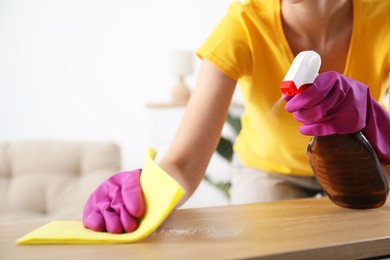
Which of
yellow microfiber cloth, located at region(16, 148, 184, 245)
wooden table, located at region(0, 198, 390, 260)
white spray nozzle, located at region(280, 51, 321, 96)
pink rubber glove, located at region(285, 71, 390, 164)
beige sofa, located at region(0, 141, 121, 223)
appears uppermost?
white spray nozzle, located at region(280, 51, 321, 96)

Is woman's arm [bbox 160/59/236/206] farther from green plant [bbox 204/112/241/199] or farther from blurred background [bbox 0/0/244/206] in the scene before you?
blurred background [bbox 0/0/244/206]

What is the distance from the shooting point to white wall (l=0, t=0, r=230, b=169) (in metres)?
3.25

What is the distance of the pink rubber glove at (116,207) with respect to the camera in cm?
59

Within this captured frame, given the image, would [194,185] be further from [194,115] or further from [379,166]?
[379,166]

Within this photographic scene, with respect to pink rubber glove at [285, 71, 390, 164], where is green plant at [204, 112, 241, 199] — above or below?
below

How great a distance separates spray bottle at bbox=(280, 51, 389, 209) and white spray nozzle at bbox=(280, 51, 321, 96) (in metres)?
0.11

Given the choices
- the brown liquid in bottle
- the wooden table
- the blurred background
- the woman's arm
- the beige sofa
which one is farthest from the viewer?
the blurred background

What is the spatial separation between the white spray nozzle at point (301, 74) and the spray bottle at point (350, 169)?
4.5 inches

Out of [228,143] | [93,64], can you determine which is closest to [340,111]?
[228,143]

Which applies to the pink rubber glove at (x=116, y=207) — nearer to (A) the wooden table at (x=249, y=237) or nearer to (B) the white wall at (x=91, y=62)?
(A) the wooden table at (x=249, y=237)

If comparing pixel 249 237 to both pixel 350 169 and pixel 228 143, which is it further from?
pixel 228 143

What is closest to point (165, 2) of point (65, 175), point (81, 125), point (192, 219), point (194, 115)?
point (81, 125)

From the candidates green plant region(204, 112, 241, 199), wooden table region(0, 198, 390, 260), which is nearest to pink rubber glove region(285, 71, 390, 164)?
wooden table region(0, 198, 390, 260)

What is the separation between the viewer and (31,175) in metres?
2.17
